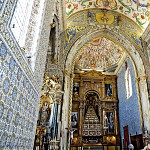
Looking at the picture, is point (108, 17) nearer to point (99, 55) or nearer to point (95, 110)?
point (99, 55)

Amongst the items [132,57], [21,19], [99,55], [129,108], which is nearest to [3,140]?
[21,19]

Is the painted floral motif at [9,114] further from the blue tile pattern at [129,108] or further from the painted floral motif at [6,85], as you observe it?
the blue tile pattern at [129,108]

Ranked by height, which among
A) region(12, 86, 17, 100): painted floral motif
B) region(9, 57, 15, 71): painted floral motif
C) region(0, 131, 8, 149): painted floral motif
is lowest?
region(0, 131, 8, 149): painted floral motif

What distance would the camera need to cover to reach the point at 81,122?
15227mm

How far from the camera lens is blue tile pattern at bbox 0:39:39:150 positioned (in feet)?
6.38

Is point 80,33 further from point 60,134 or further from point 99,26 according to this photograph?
point 60,134

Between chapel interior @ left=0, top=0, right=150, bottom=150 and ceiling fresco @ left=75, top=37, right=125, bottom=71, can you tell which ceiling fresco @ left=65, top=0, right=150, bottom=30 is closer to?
chapel interior @ left=0, top=0, right=150, bottom=150

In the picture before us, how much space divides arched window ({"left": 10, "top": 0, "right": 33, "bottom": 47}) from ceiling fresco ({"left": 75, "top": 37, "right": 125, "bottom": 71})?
1231 centimetres

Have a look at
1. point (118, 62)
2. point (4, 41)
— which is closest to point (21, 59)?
point (4, 41)

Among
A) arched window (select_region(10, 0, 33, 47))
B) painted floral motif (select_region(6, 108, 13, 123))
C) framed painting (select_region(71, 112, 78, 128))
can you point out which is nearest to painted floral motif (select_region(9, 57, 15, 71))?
painted floral motif (select_region(6, 108, 13, 123))

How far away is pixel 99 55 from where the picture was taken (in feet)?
56.7

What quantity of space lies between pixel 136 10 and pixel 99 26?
2700mm

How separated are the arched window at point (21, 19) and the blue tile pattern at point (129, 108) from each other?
9615 mm

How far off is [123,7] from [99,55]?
6.75 m
